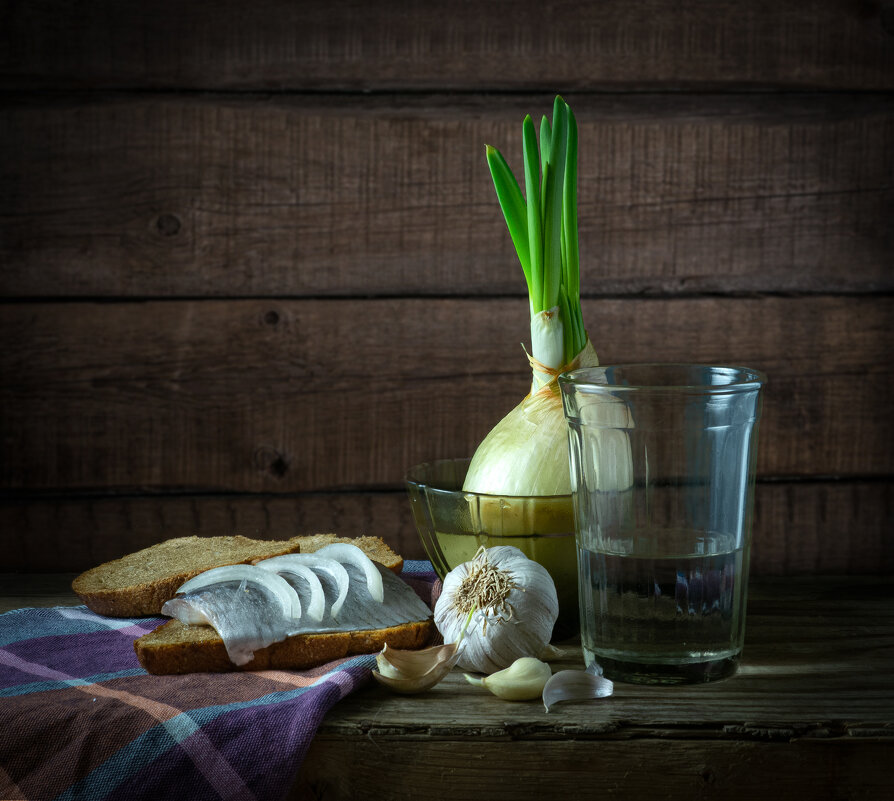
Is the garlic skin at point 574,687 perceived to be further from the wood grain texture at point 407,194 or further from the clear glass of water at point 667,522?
the wood grain texture at point 407,194

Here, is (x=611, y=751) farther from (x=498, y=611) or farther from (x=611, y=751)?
(x=498, y=611)

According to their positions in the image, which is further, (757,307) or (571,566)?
(757,307)

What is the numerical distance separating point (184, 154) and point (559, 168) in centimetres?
51

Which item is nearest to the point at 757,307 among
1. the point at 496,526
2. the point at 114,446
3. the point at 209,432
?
the point at 496,526

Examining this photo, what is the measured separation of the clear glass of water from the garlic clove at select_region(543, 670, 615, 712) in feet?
0.08

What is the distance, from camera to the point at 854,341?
1.13 m

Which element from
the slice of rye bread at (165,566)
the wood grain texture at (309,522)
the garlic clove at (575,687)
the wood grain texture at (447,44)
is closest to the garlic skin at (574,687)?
the garlic clove at (575,687)

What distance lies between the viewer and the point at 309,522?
1.16 m

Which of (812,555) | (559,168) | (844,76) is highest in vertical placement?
(844,76)

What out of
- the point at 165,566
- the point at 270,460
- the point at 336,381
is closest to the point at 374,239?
the point at 336,381

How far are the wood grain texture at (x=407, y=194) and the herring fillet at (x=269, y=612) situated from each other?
484 mm

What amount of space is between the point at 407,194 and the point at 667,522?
0.62 m

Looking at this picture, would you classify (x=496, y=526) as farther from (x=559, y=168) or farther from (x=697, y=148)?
(x=697, y=148)

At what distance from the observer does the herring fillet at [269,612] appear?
653 millimetres
